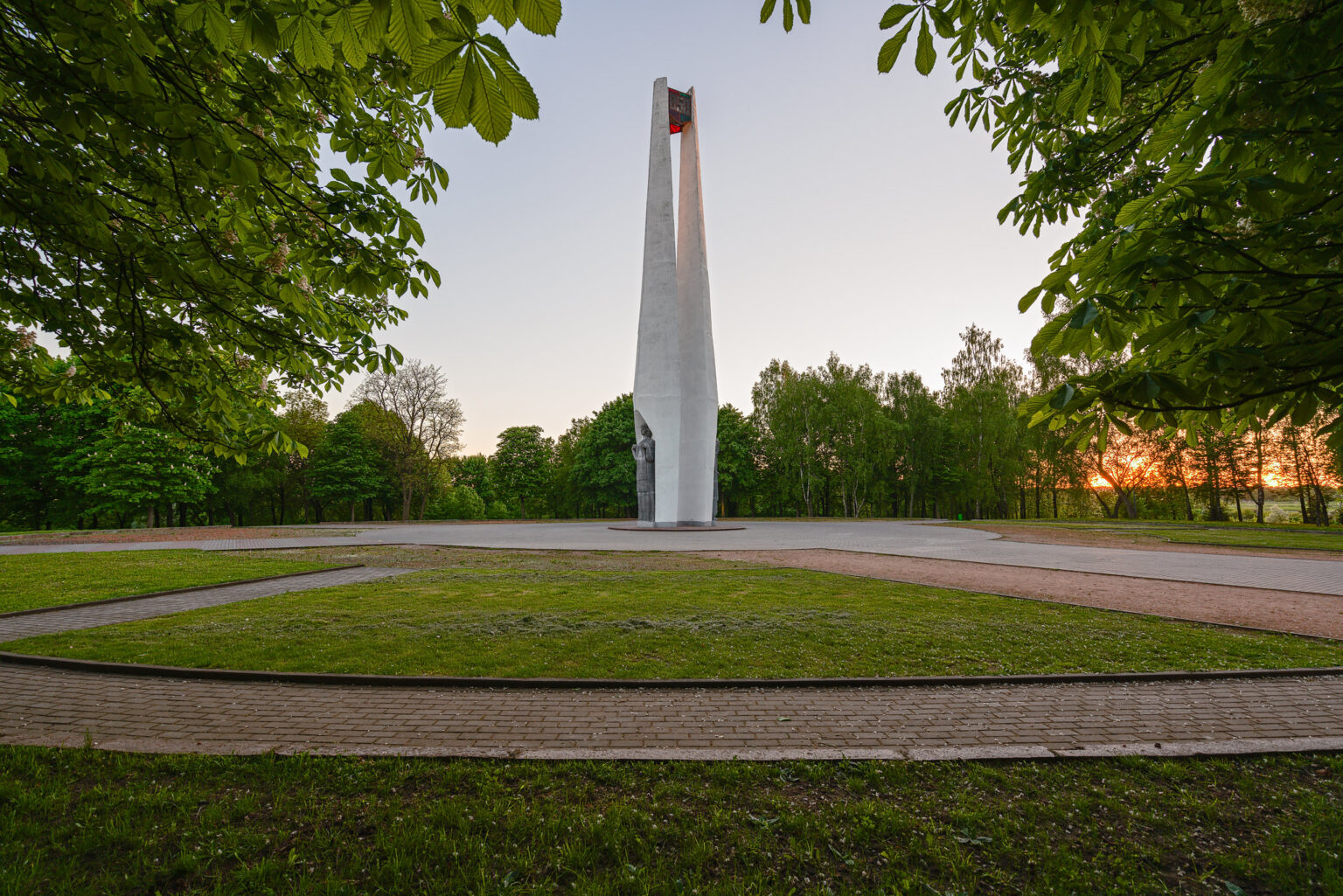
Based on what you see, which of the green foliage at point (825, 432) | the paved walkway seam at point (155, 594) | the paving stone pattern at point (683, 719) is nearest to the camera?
the paving stone pattern at point (683, 719)

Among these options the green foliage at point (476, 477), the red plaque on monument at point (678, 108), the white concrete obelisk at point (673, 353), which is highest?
the red plaque on monument at point (678, 108)

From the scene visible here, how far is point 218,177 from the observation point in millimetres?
3984

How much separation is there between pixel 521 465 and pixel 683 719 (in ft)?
188

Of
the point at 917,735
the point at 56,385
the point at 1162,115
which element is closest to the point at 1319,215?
the point at 1162,115

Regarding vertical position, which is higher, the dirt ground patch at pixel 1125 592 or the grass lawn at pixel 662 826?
the grass lawn at pixel 662 826

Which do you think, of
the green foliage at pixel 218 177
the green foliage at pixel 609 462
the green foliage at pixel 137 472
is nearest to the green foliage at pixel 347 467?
the green foliage at pixel 137 472

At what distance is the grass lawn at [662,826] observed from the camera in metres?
2.74

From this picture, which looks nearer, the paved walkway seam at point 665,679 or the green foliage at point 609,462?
the paved walkway seam at point 665,679

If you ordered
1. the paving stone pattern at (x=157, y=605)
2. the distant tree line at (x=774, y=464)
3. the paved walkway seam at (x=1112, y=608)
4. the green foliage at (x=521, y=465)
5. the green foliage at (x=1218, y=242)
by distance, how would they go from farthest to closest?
the green foliage at (x=521, y=465) → the distant tree line at (x=774, y=464) → the paving stone pattern at (x=157, y=605) → the paved walkway seam at (x=1112, y=608) → the green foliage at (x=1218, y=242)

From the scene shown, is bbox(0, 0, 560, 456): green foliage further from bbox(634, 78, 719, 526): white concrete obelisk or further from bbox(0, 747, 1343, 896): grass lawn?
bbox(634, 78, 719, 526): white concrete obelisk

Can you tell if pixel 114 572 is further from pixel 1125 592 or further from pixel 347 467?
pixel 347 467

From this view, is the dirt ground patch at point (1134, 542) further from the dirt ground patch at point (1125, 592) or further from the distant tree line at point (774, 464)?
the distant tree line at point (774, 464)

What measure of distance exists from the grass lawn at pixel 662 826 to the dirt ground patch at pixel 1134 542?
1973cm

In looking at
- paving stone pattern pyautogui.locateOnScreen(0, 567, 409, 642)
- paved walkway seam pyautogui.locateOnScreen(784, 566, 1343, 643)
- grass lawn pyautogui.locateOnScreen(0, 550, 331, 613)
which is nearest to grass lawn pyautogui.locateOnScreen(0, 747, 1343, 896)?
paved walkway seam pyautogui.locateOnScreen(784, 566, 1343, 643)
